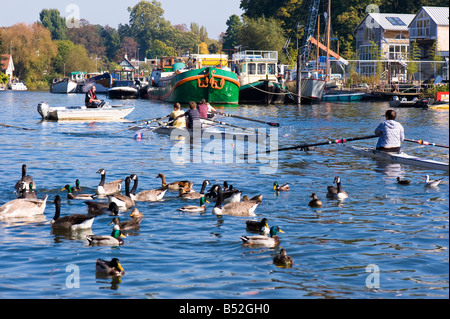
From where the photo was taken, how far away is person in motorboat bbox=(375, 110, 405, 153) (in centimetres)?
1961

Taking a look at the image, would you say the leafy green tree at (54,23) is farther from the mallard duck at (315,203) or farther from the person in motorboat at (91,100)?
the mallard duck at (315,203)

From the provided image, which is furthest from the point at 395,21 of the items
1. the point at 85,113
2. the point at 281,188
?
the point at 281,188

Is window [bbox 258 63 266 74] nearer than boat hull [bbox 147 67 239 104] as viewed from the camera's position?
No

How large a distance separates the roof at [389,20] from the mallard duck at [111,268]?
260ft

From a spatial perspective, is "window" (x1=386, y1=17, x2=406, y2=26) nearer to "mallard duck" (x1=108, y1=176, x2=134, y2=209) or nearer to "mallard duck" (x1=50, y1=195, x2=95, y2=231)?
"mallard duck" (x1=108, y1=176, x2=134, y2=209)

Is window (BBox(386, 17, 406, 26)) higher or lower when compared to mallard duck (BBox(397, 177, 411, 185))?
higher

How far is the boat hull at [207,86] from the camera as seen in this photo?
56219 millimetres

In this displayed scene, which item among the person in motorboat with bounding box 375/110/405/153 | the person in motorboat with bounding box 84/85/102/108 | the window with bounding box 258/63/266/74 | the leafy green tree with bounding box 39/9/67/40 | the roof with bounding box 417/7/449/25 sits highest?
the leafy green tree with bounding box 39/9/67/40

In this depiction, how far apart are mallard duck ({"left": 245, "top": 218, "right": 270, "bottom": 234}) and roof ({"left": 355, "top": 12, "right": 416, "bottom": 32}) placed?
249ft

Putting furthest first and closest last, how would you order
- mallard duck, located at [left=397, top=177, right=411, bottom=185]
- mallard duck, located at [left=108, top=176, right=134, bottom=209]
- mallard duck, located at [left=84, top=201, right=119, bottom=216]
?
mallard duck, located at [left=397, top=177, right=411, bottom=185] < mallard duck, located at [left=108, top=176, right=134, bottom=209] < mallard duck, located at [left=84, top=201, right=119, bottom=216]

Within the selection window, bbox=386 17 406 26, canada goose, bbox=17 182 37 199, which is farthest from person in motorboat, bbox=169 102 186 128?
window, bbox=386 17 406 26

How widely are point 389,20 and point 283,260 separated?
8049 cm

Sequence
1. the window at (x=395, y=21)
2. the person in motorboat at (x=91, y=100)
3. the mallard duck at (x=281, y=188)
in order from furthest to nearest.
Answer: the window at (x=395, y=21) < the person in motorboat at (x=91, y=100) < the mallard duck at (x=281, y=188)

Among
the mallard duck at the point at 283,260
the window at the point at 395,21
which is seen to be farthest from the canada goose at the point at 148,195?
the window at the point at 395,21
